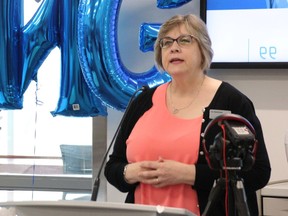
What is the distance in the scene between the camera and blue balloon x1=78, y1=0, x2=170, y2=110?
2.24m

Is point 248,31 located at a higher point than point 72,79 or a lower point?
higher

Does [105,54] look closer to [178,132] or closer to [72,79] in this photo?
[72,79]

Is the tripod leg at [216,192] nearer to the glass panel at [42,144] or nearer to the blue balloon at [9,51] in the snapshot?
the blue balloon at [9,51]

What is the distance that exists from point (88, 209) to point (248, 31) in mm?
1646

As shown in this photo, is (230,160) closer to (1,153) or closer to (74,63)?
(74,63)

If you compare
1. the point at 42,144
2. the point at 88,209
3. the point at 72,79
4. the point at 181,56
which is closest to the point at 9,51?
the point at 72,79

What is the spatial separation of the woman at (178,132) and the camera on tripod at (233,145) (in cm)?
35

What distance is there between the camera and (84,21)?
2.26 metres

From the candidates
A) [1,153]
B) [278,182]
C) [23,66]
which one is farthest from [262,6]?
[1,153]

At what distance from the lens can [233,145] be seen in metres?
1.14

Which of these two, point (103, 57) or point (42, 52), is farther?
point (42, 52)

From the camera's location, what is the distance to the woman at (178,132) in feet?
5.02

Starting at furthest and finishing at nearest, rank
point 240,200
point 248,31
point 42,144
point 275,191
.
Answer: point 42,144, point 248,31, point 275,191, point 240,200

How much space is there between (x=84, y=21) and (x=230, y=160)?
130 centimetres
